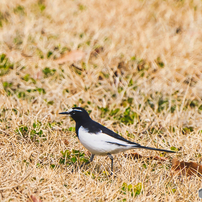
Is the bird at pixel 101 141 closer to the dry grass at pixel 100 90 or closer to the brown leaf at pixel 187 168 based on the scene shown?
the dry grass at pixel 100 90

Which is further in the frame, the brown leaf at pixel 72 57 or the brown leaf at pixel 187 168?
the brown leaf at pixel 72 57

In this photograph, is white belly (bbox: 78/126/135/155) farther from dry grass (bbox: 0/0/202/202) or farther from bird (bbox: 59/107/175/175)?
dry grass (bbox: 0/0/202/202)

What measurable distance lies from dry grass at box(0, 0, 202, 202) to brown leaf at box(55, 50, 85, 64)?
9 cm

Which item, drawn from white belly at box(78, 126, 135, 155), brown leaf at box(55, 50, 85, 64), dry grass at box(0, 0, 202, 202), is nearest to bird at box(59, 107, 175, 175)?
white belly at box(78, 126, 135, 155)

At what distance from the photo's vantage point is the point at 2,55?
262 inches

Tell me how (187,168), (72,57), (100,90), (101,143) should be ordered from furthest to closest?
(72,57) → (100,90) → (187,168) → (101,143)

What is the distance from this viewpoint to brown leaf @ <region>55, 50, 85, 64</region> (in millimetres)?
6698

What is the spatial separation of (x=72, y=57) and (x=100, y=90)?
41.7 inches

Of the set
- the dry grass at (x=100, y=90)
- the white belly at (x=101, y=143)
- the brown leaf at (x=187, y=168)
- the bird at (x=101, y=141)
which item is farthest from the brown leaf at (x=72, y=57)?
the brown leaf at (x=187, y=168)

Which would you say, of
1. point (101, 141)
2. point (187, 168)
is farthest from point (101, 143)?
point (187, 168)

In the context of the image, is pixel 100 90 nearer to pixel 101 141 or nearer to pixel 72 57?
pixel 72 57

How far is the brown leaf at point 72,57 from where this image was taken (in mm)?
6698

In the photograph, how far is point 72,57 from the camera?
6.76 meters

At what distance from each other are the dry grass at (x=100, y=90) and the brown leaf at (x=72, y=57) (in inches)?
3.4
